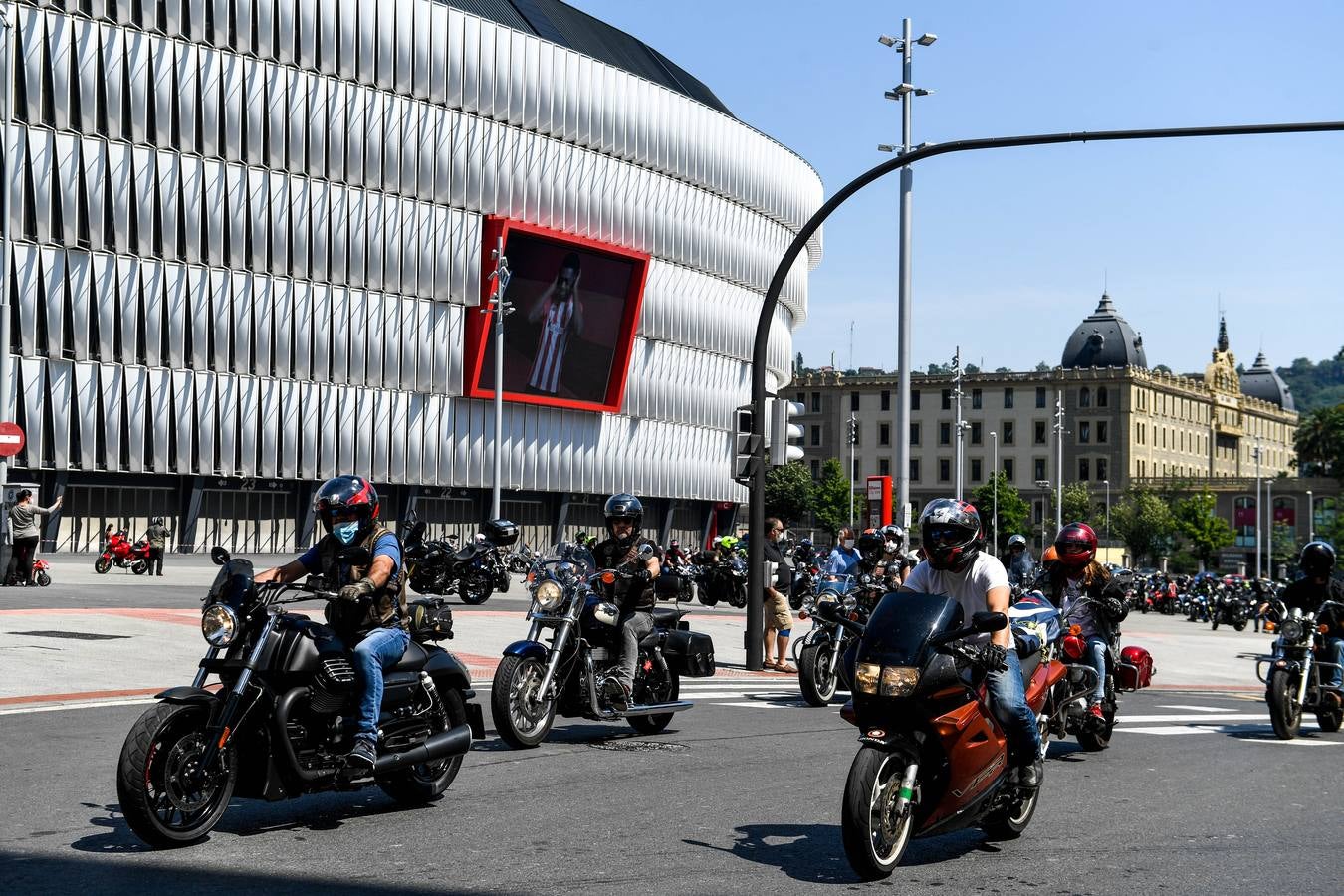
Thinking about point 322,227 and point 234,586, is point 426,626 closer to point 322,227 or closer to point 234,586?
point 234,586

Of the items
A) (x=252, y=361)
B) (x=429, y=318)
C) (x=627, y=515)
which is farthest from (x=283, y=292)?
(x=627, y=515)

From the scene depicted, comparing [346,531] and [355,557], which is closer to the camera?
[355,557]

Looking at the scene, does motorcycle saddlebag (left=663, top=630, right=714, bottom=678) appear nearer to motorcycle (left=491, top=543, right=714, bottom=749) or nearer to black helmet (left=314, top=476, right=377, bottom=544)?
motorcycle (left=491, top=543, right=714, bottom=749)

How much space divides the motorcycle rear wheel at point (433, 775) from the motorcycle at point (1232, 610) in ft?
135

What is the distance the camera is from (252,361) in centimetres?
5931

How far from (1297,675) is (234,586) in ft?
31.8

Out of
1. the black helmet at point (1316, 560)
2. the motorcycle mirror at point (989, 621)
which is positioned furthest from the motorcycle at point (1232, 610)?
the motorcycle mirror at point (989, 621)

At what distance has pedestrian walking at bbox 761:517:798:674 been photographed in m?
18.9

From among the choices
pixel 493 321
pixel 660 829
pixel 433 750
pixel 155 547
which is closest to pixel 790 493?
pixel 493 321

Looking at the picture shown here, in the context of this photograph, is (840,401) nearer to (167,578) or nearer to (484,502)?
(484,502)

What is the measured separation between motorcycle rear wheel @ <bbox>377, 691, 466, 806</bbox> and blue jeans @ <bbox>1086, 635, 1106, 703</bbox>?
529cm

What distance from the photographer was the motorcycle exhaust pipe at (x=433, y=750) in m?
7.96

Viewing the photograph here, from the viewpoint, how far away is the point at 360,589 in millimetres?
7730

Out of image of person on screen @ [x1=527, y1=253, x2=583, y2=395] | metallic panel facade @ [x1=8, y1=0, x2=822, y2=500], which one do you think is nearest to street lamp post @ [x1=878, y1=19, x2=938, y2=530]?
metallic panel facade @ [x1=8, y1=0, x2=822, y2=500]
